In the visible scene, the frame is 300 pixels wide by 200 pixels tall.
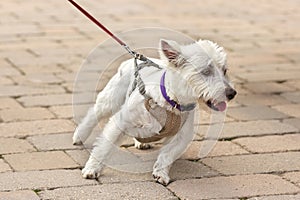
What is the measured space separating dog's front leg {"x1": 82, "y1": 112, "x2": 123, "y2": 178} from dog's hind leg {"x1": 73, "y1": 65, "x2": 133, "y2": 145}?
0.23 m

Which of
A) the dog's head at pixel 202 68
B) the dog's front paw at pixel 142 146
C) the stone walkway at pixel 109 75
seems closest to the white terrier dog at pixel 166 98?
the dog's head at pixel 202 68

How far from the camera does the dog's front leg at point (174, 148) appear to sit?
414 centimetres

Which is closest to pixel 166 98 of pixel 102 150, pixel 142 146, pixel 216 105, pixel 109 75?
pixel 216 105

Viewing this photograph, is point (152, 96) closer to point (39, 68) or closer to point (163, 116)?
point (163, 116)

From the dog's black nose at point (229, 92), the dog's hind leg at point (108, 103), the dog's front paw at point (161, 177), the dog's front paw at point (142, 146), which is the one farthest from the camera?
the dog's front paw at point (142, 146)

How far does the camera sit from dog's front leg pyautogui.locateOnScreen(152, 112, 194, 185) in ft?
13.6

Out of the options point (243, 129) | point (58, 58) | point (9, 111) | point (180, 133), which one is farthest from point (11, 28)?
point (180, 133)

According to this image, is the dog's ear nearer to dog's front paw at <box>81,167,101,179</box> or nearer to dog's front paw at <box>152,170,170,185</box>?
dog's front paw at <box>152,170,170,185</box>

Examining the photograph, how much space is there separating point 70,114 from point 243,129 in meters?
1.21

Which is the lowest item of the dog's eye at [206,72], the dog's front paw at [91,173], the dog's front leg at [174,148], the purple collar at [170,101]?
the dog's front paw at [91,173]

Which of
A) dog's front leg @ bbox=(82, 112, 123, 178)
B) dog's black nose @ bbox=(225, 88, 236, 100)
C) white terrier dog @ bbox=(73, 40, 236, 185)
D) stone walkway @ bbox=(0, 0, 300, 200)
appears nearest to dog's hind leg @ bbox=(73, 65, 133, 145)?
white terrier dog @ bbox=(73, 40, 236, 185)

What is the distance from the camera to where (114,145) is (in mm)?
4180

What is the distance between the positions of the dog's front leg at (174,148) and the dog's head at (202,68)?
1.12 ft

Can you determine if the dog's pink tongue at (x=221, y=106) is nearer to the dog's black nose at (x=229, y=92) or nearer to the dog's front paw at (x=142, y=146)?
the dog's black nose at (x=229, y=92)
